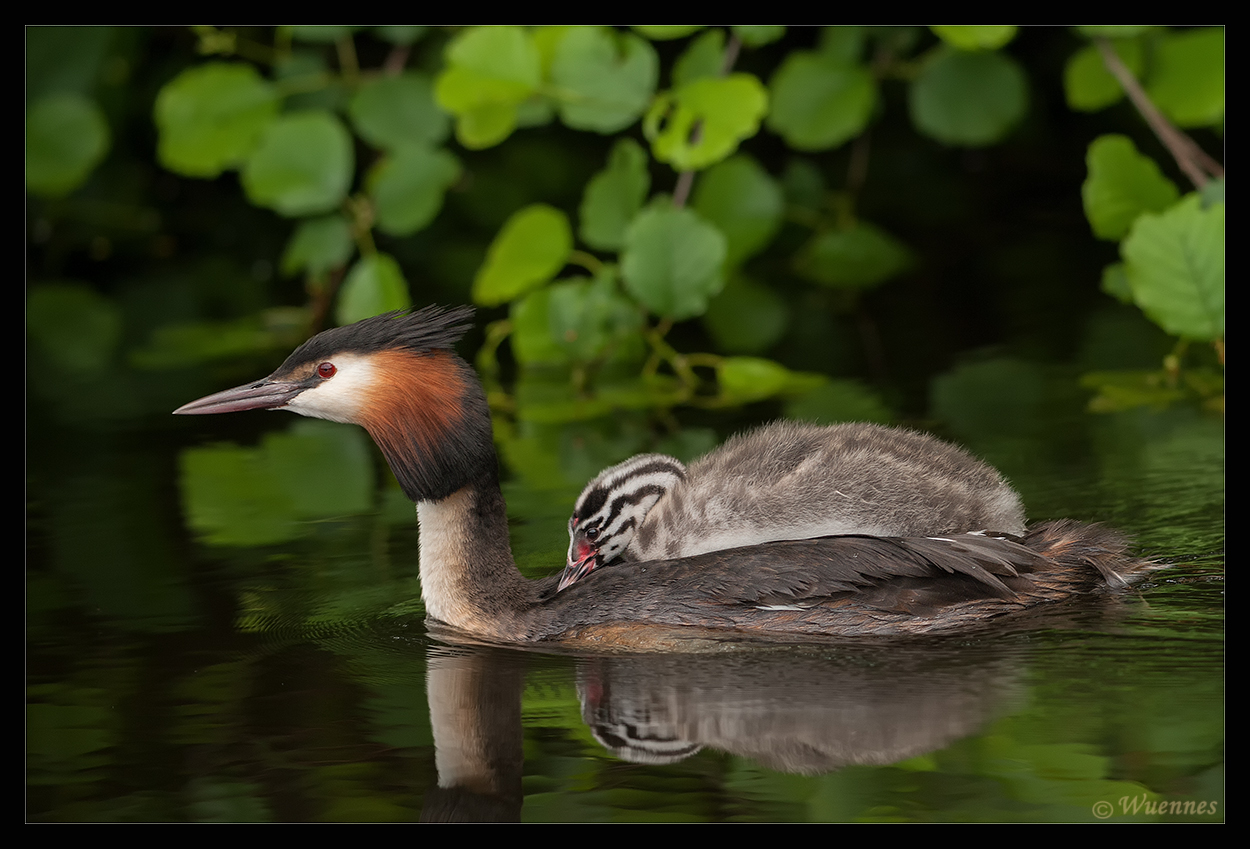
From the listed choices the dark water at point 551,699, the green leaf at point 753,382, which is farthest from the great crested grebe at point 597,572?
the green leaf at point 753,382

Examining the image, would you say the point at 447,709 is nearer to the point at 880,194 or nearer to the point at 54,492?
the point at 54,492

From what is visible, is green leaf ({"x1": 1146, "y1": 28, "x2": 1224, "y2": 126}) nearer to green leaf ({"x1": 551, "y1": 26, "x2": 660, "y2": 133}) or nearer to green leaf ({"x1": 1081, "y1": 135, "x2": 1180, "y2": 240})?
green leaf ({"x1": 1081, "y1": 135, "x2": 1180, "y2": 240})

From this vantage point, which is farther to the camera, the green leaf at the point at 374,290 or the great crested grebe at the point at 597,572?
the green leaf at the point at 374,290

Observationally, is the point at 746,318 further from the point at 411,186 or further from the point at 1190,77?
the point at 1190,77

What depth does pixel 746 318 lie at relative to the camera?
Answer: 10.3 m

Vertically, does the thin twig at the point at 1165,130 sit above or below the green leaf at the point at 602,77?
below

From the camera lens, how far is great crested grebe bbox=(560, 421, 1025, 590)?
5.36m

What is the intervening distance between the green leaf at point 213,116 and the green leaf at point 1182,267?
545cm

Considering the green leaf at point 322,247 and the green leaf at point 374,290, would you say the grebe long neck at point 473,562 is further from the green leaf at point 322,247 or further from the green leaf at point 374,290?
the green leaf at point 322,247

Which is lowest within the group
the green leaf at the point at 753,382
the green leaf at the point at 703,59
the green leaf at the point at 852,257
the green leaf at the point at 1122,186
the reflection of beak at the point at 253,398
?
the green leaf at the point at 753,382

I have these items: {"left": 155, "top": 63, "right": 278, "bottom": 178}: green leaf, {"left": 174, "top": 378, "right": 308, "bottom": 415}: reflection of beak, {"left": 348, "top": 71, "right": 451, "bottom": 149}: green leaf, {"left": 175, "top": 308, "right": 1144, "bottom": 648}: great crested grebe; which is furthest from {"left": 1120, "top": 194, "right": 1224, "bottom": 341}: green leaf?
{"left": 155, "top": 63, "right": 278, "bottom": 178}: green leaf

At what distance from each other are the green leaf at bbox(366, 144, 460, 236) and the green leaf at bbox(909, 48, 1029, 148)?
2.99 m

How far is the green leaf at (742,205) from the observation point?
9.59 m

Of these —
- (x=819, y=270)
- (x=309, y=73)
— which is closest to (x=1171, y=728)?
(x=819, y=270)
